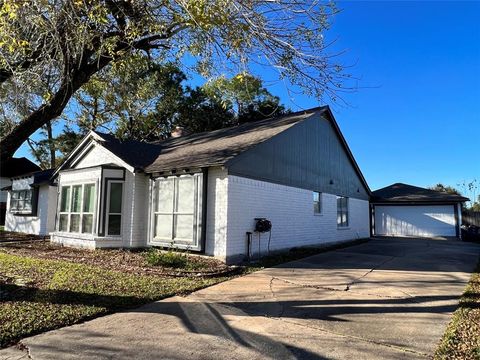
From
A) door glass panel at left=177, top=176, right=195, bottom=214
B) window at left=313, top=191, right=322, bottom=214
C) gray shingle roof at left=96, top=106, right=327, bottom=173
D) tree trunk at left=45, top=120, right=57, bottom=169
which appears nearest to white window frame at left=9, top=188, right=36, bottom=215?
gray shingle roof at left=96, top=106, right=327, bottom=173

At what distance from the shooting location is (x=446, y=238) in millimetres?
23078

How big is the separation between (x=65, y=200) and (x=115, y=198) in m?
3.05

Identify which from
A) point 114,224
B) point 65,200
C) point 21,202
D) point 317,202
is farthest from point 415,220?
point 21,202

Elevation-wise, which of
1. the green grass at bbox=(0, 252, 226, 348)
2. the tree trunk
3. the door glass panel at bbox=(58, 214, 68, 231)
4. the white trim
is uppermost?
the tree trunk

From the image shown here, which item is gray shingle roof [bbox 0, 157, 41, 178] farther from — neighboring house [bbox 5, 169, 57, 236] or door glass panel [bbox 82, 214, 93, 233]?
door glass panel [bbox 82, 214, 93, 233]

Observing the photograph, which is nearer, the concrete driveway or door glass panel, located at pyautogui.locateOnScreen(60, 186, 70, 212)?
the concrete driveway

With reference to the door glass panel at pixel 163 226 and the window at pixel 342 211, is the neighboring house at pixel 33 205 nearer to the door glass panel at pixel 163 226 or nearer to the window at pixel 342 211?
the door glass panel at pixel 163 226

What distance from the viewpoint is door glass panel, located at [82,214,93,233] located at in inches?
540

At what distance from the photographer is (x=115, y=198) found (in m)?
13.5

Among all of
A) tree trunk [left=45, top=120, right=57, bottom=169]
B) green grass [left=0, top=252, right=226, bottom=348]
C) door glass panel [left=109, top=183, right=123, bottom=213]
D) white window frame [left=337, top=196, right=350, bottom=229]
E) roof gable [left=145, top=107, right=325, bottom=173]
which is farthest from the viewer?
tree trunk [left=45, top=120, right=57, bottom=169]

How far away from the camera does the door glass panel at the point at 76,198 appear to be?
47.2ft

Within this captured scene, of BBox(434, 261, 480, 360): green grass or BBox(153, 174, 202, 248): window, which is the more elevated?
BBox(153, 174, 202, 248): window

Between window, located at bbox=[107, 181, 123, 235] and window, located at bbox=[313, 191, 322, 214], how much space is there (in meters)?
8.00

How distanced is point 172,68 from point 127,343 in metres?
7.24
